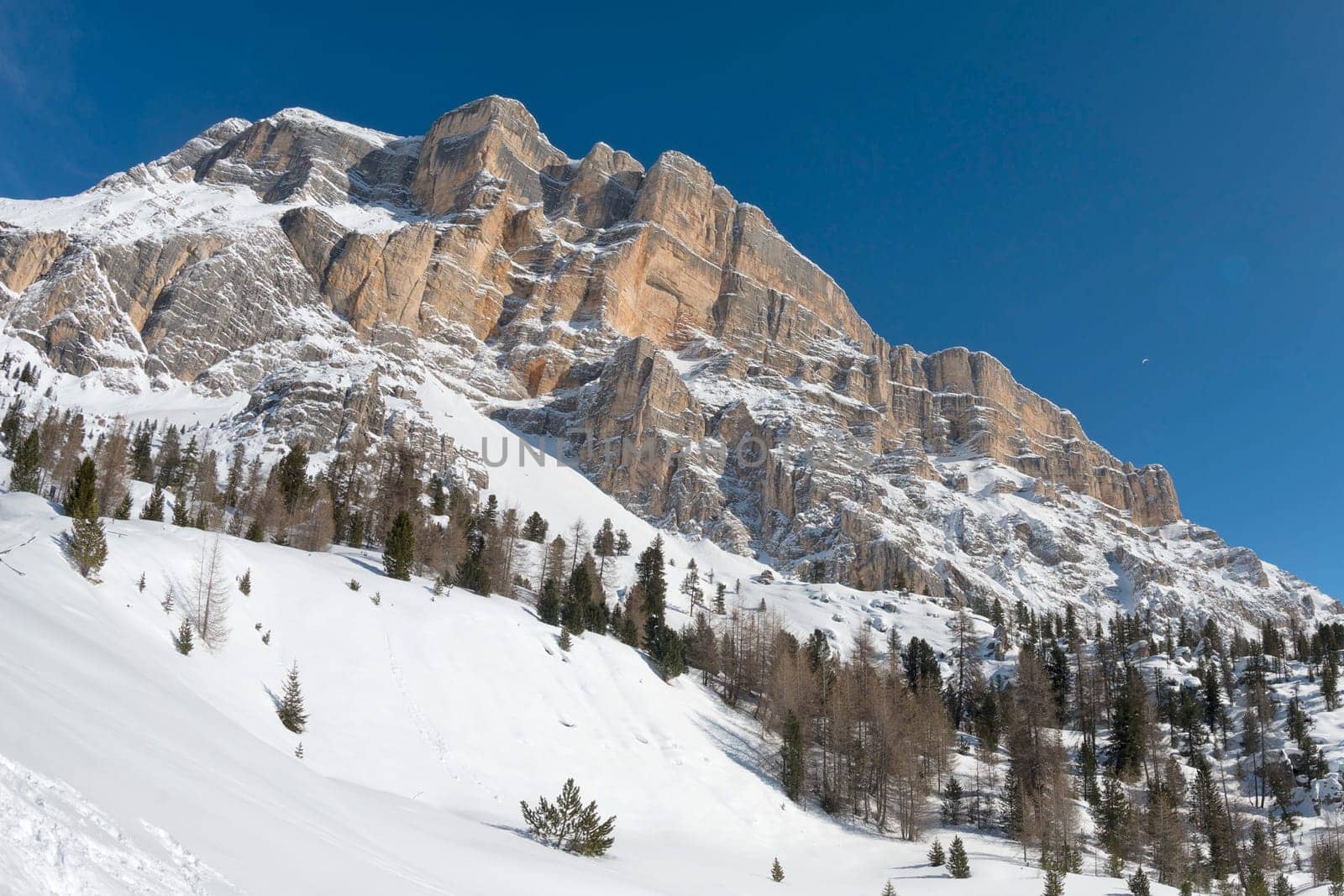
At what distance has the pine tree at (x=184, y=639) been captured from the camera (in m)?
22.6

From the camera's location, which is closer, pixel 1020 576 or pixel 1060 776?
pixel 1060 776

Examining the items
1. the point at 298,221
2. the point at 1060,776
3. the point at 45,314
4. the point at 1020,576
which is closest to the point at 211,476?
the point at 1060,776

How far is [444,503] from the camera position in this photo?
294 feet

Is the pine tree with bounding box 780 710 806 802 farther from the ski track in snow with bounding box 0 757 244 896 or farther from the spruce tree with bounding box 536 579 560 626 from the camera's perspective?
the ski track in snow with bounding box 0 757 244 896

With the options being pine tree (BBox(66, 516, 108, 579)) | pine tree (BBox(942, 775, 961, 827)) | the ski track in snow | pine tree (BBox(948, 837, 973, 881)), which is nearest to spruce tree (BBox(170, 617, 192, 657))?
pine tree (BBox(66, 516, 108, 579))

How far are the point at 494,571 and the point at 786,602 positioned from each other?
4586 cm

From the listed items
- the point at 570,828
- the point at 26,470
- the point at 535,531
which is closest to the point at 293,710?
the point at 570,828

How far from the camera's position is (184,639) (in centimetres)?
2286

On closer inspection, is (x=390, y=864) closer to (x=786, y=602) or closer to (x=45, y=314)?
(x=786, y=602)

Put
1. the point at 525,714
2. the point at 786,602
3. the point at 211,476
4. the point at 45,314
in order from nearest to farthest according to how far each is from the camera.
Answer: the point at 525,714, the point at 211,476, the point at 786,602, the point at 45,314

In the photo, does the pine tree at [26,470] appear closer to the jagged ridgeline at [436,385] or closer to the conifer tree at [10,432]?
the conifer tree at [10,432]

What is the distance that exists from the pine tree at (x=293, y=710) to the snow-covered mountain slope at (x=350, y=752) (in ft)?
1.51

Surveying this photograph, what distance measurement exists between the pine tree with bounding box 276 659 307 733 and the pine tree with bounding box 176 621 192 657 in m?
3.08

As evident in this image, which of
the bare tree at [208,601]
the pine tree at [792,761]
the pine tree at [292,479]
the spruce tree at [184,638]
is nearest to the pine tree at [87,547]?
the bare tree at [208,601]
